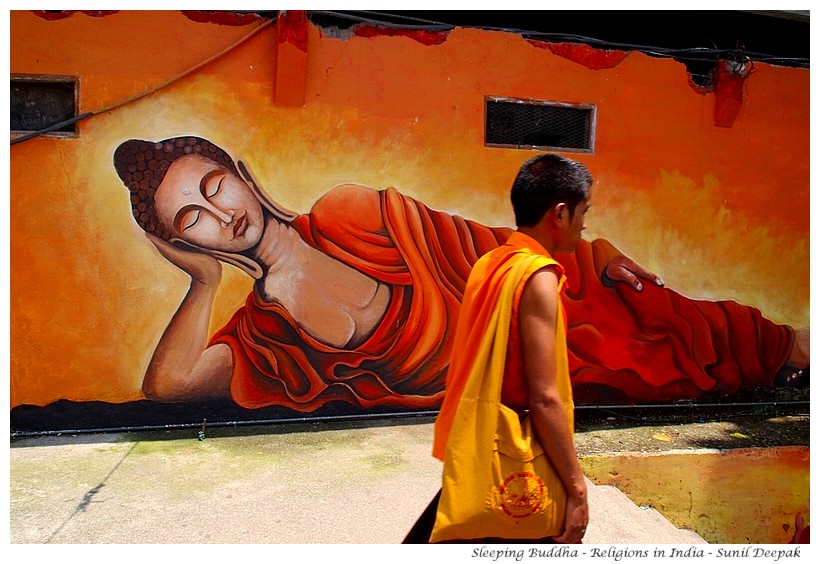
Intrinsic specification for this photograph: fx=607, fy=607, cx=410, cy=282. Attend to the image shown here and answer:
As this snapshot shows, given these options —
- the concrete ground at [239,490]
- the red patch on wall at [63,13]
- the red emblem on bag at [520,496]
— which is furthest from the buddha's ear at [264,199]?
the red emblem on bag at [520,496]

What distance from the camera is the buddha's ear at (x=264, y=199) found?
4.46m

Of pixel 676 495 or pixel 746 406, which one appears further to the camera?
pixel 746 406

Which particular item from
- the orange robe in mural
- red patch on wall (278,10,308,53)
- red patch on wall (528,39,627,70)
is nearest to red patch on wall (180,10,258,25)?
red patch on wall (278,10,308,53)

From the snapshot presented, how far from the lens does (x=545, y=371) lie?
1678mm

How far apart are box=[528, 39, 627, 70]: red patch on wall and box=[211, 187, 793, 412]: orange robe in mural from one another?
57.3 inches

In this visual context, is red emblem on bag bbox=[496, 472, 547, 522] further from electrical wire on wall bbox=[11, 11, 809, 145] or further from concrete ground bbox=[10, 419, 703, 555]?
electrical wire on wall bbox=[11, 11, 809, 145]

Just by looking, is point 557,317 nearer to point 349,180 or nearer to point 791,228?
point 349,180

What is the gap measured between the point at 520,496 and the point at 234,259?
331 centimetres

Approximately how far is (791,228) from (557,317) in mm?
4844

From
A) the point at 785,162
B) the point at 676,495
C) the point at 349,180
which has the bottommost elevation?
the point at 676,495

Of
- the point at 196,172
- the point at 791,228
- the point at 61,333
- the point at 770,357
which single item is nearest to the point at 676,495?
the point at 770,357

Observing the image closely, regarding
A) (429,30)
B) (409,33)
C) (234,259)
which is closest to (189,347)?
(234,259)

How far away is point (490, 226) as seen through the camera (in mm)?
4875

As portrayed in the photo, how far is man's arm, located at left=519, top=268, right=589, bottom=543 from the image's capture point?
1.68m
